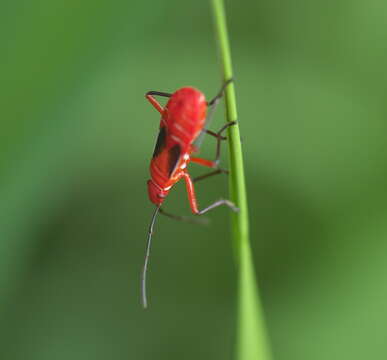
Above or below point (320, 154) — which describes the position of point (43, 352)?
below

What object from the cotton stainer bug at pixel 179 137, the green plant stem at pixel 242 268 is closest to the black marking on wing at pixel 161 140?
the cotton stainer bug at pixel 179 137

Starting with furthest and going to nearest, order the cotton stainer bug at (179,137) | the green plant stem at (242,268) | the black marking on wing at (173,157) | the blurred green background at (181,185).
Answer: the blurred green background at (181,185) → the black marking on wing at (173,157) → the cotton stainer bug at (179,137) → the green plant stem at (242,268)

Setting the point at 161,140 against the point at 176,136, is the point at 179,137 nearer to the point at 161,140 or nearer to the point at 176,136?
the point at 176,136

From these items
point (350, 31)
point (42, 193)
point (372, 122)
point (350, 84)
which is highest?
point (350, 31)

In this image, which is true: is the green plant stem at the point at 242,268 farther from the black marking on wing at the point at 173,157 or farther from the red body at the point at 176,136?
the black marking on wing at the point at 173,157

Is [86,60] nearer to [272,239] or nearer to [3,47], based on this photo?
[3,47]

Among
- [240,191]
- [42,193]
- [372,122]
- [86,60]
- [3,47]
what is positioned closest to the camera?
[240,191]

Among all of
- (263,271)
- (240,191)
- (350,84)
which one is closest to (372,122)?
(350,84)

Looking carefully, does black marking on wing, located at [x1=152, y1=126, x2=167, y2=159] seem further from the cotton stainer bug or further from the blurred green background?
the blurred green background
